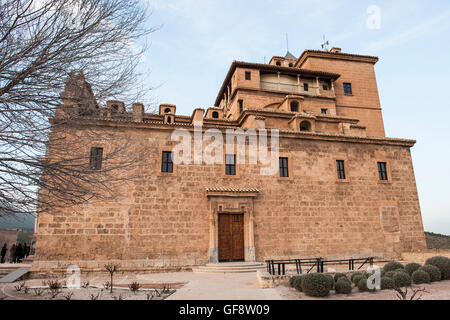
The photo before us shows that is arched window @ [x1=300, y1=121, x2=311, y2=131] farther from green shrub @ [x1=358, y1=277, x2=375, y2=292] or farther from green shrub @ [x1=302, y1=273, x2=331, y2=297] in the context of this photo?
green shrub @ [x1=302, y1=273, x2=331, y2=297]

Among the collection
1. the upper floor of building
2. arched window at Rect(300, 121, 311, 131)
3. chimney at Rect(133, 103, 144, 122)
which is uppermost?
the upper floor of building

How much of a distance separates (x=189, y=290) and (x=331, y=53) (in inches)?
1013

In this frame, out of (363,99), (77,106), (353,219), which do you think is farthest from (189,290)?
(363,99)

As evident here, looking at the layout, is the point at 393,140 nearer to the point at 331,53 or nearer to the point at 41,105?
the point at 331,53

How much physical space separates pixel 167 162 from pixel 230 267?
18.1 ft

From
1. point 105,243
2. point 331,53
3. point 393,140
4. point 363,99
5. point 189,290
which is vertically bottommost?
point 189,290

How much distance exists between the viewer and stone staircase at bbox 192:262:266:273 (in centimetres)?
1138

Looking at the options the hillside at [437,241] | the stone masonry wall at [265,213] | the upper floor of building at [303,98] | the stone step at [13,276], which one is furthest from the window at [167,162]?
the hillside at [437,241]

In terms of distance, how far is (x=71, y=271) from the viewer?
11.1m

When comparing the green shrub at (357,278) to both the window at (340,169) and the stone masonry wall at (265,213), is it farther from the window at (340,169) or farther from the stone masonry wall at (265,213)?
the window at (340,169)

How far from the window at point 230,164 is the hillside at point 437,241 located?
996 inches

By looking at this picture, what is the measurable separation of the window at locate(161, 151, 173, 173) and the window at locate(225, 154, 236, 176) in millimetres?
2683

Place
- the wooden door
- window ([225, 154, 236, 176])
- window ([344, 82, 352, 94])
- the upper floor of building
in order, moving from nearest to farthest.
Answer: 1. the wooden door
2. window ([225, 154, 236, 176])
3. the upper floor of building
4. window ([344, 82, 352, 94])

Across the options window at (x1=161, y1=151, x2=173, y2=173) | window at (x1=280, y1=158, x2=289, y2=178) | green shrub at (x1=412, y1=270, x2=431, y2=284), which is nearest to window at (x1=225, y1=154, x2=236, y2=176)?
window at (x1=280, y1=158, x2=289, y2=178)
